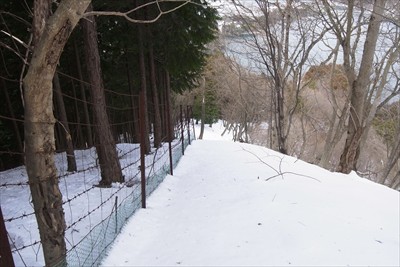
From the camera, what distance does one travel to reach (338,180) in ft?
18.7

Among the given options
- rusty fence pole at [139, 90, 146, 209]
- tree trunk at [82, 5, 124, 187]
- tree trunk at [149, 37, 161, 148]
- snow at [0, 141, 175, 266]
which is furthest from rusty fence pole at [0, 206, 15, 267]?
tree trunk at [149, 37, 161, 148]

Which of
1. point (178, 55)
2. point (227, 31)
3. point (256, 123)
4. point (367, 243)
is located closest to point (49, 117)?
point (367, 243)

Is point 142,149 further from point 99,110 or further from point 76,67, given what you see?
point 76,67

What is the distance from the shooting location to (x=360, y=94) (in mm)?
7633

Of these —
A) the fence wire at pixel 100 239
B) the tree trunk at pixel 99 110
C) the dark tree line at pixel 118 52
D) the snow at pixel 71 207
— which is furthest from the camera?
the dark tree line at pixel 118 52

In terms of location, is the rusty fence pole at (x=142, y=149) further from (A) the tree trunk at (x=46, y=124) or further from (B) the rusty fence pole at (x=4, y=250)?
(B) the rusty fence pole at (x=4, y=250)

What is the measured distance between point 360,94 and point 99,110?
5362mm

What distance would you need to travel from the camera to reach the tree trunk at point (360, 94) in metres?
7.29

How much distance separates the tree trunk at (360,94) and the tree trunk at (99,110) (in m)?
4.97

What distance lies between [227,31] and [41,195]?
729 inches

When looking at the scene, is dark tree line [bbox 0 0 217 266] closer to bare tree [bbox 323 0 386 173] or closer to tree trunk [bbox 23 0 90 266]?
tree trunk [bbox 23 0 90 266]

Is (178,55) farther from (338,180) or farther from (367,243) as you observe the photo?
(367,243)

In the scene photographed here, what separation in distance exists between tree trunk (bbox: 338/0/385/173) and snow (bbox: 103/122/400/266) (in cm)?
239

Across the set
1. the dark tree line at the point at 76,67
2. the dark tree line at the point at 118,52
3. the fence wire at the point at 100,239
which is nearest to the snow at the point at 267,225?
the fence wire at the point at 100,239
